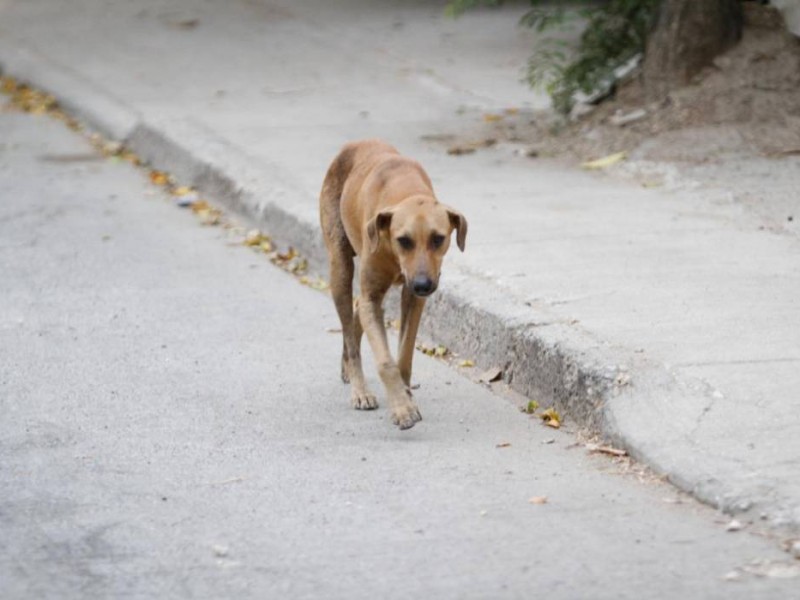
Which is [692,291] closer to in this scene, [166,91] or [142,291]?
[142,291]

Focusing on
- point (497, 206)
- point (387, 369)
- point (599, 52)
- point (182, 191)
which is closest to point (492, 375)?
point (387, 369)

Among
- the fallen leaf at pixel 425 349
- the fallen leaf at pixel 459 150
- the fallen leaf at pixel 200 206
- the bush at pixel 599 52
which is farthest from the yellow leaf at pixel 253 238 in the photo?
the bush at pixel 599 52

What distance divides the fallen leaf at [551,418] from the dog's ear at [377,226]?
38.0 inches

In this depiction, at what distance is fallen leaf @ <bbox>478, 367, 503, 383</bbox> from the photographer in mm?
6836

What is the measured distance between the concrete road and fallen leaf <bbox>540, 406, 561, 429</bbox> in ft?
0.24

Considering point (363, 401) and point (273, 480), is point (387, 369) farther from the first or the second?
point (273, 480)

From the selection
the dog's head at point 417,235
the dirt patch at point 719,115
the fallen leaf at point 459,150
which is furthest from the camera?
the fallen leaf at point 459,150

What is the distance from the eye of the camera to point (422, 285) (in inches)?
230

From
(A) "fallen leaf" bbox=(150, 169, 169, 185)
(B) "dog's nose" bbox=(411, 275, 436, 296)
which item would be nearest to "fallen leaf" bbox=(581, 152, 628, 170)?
(A) "fallen leaf" bbox=(150, 169, 169, 185)

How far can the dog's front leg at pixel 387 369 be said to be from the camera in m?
6.14

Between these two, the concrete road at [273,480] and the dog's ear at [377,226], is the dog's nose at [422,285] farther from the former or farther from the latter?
the concrete road at [273,480]

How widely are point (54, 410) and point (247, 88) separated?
7891 millimetres

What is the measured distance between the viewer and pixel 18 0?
784 inches

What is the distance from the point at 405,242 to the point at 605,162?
4.63 m
